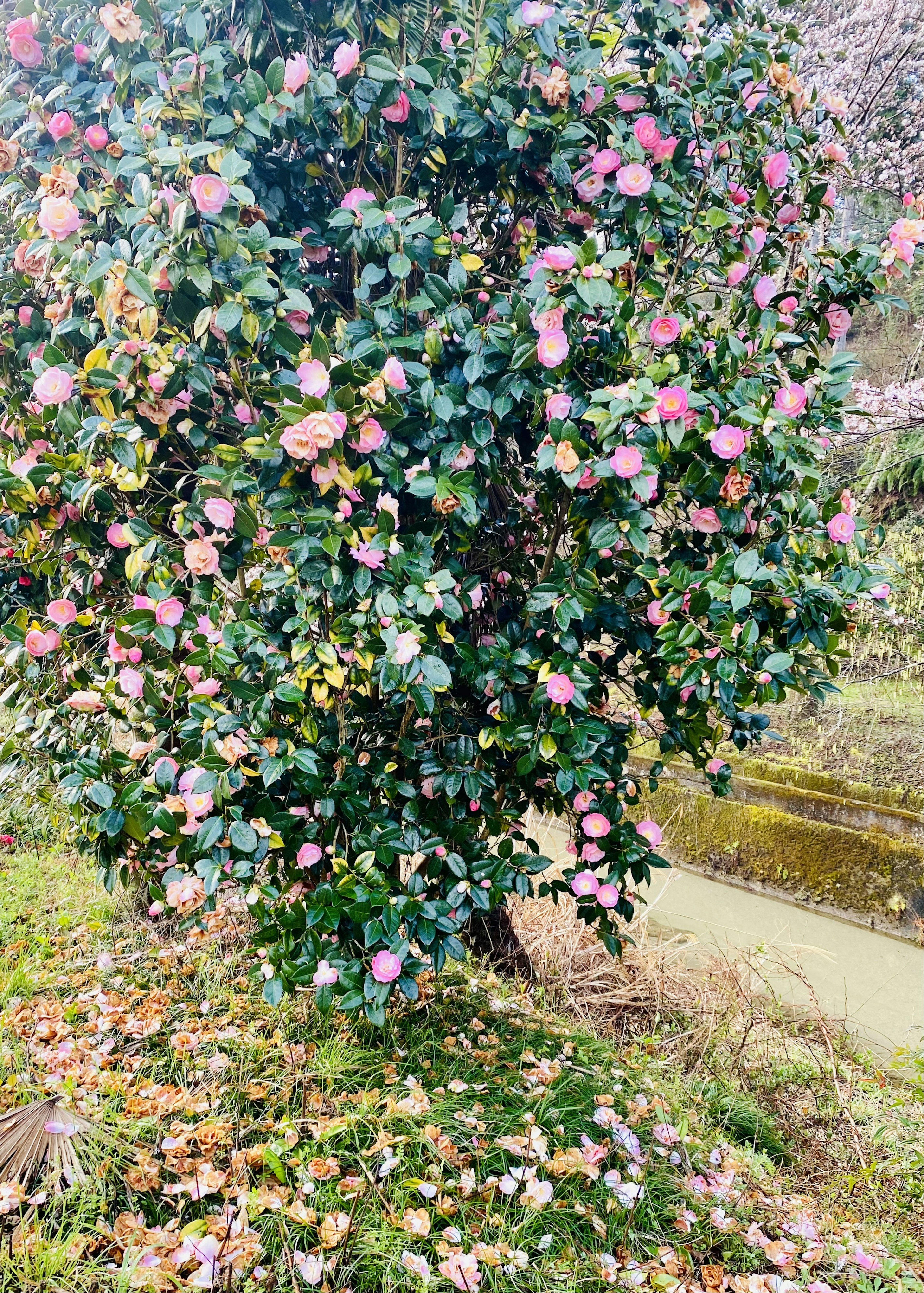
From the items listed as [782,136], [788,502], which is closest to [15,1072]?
[788,502]

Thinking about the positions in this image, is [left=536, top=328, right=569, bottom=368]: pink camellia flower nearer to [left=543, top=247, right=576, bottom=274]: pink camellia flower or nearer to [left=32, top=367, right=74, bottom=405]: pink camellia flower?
[left=543, top=247, right=576, bottom=274]: pink camellia flower

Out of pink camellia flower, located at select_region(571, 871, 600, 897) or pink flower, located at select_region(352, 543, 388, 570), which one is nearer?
pink flower, located at select_region(352, 543, 388, 570)

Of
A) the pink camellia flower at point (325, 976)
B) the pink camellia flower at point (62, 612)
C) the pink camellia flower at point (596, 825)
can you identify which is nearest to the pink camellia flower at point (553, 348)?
the pink camellia flower at point (596, 825)

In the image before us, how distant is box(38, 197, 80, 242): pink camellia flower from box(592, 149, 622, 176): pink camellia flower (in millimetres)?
1035

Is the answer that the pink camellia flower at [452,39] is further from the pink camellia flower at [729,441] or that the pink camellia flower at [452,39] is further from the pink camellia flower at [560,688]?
the pink camellia flower at [560,688]

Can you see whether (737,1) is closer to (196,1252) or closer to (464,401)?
(464,401)

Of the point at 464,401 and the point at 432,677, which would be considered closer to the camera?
the point at 432,677

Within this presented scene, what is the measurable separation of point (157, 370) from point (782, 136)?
4.84 feet

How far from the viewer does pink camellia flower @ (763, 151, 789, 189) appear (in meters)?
1.62

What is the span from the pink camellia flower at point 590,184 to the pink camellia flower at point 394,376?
1.94 ft

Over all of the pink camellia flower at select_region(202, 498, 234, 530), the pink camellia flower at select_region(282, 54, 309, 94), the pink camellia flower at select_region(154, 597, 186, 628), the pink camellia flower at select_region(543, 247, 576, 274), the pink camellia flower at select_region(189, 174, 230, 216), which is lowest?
the pink camellia flower at select_region(154, 597, 186, 628)

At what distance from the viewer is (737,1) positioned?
1714mm

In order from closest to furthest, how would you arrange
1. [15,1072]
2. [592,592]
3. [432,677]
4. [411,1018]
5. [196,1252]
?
1. [196,1252]
2. [432,677]
3. [592,592]
4. [15,1072]
5. [411,1018]

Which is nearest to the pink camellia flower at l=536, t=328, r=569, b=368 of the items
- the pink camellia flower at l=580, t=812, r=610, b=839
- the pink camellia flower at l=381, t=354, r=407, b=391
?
the pink camellia flower at l=381, t=354, r=407, b=391
